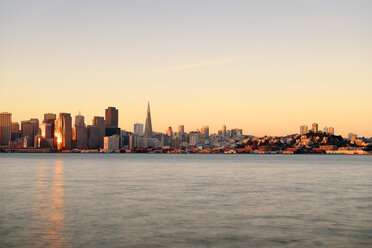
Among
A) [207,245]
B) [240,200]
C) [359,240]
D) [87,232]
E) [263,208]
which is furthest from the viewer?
[240,200]

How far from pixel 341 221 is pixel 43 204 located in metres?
26.6

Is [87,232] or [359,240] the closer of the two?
[359,240]

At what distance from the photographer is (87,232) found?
97.0 feet

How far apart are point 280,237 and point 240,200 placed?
18284 millimetres

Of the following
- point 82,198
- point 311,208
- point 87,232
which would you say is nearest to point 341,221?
point 311,208

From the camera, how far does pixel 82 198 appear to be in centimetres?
4803

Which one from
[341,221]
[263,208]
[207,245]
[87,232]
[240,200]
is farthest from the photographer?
[240,200]

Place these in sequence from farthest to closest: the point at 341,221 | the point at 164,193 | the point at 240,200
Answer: the point at 164,193, the point at 240,200, the point at 341,221

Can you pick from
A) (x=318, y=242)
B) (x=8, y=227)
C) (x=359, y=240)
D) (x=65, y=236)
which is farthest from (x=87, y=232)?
(x=359, y=240)

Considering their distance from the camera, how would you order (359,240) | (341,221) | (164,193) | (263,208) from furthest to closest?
1. (164,193)
2. (263,208)
3. (341,221)
4. (359,240)

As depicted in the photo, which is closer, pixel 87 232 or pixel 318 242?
pixel 318 242

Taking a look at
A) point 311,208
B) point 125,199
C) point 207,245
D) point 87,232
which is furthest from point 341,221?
point 125,199

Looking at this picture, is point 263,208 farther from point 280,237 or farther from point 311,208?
point 280,237

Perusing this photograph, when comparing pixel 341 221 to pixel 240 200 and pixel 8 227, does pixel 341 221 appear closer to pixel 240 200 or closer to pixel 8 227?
pixel 240 200
